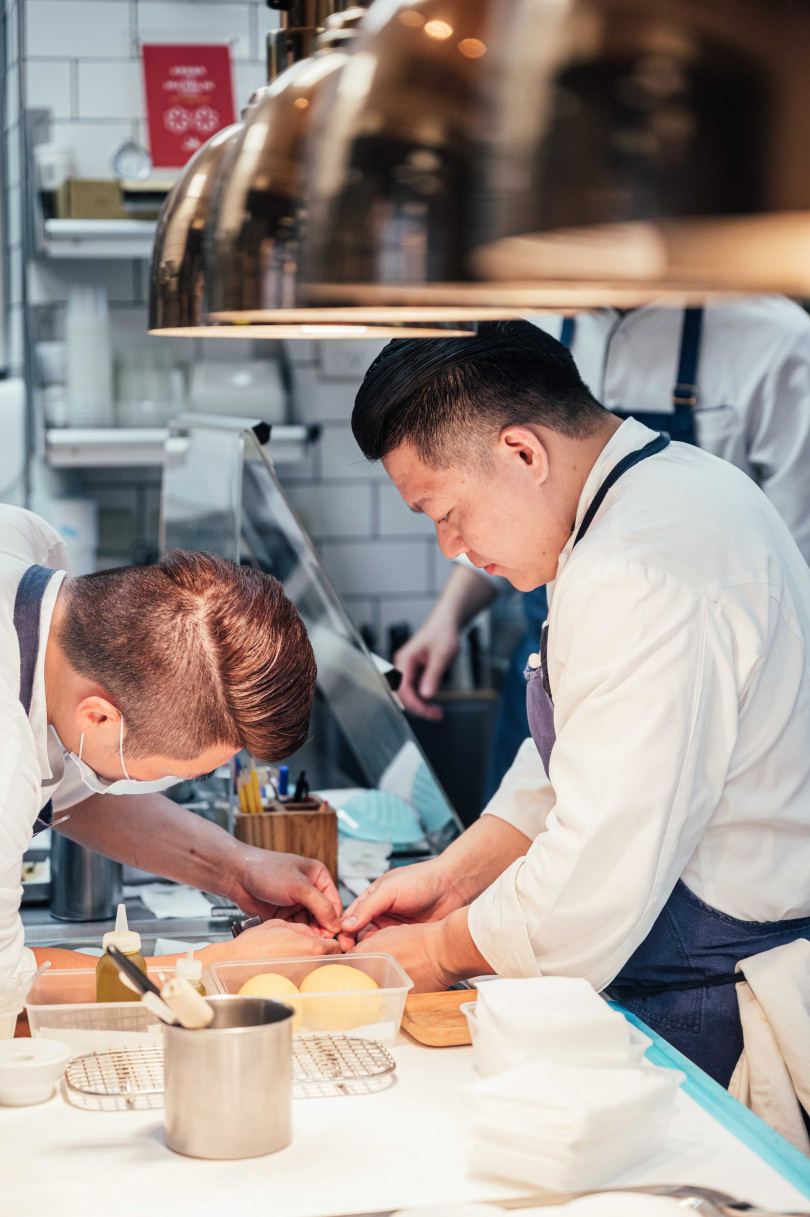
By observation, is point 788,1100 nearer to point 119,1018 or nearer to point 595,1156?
point 595,1156

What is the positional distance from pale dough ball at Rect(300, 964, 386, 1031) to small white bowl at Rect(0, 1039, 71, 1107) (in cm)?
26

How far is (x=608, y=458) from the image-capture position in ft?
5.08

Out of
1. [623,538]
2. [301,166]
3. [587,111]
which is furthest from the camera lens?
[623,538]

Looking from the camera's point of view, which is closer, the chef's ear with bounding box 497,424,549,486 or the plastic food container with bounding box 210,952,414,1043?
the plastic food container with bounding box 210,952,414,1043

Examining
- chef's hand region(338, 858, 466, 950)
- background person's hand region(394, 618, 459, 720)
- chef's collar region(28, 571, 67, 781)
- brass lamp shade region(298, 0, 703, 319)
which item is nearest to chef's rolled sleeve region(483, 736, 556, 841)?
chef's hand region(338, 858, 466, 950)

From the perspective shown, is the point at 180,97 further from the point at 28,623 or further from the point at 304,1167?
the point at 304,1167

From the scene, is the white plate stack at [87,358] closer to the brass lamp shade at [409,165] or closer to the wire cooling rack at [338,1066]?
the wire cooling rack at [338,1066]

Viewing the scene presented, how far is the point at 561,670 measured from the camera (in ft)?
4.91

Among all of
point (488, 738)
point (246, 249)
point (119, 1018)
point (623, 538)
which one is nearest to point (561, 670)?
point (623, 538)

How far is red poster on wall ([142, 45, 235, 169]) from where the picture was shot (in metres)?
3.91

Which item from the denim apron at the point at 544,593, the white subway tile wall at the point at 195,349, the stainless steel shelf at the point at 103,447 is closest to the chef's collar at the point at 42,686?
the denim apron at the point at 544,593

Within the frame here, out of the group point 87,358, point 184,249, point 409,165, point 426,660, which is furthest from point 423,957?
point 87,358

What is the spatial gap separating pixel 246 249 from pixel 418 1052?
91 cm

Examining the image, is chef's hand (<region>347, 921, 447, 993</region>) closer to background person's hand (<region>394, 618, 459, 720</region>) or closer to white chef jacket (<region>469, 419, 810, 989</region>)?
white chef jacket (<region>469, 419, 810, 989</region>)
